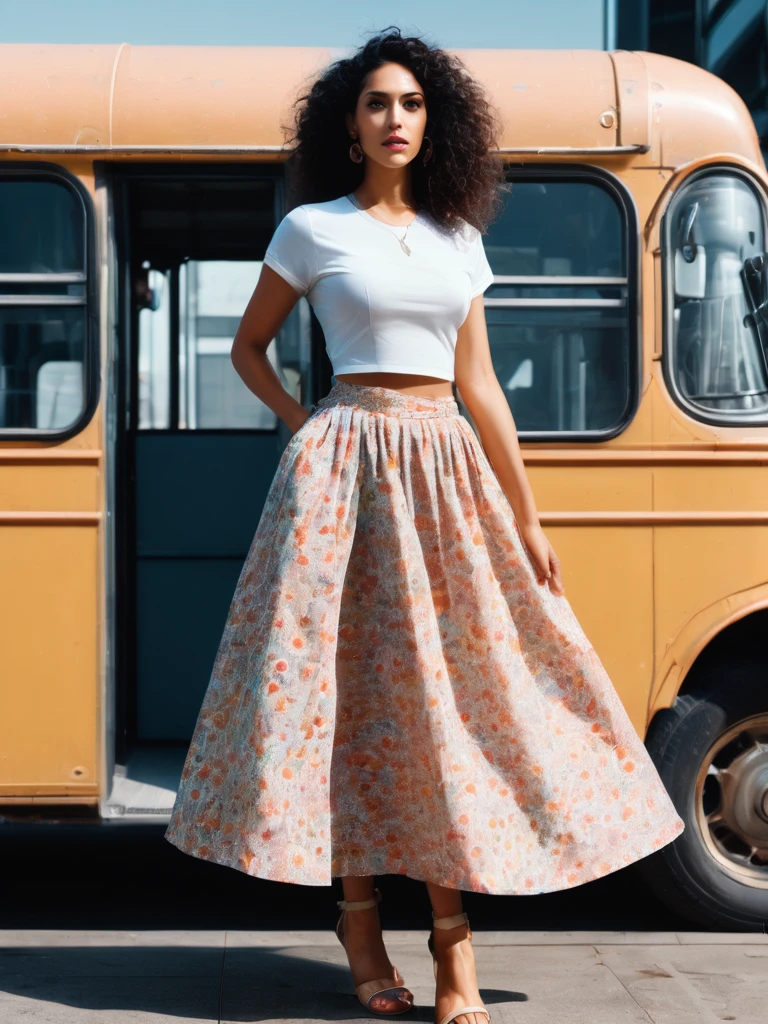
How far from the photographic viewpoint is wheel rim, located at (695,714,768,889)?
149 inches

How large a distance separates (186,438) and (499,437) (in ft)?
8.09

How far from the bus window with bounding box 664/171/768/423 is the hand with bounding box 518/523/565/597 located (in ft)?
3.45

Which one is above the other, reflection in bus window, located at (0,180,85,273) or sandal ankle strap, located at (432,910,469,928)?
reflection in bus window, located at (0,180,85,273)

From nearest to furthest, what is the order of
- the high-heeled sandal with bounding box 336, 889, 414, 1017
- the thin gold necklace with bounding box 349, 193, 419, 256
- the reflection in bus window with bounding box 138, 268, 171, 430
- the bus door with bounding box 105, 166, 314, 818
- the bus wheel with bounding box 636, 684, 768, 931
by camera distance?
1. the thin gold necklace with bounding box 349, 193, 419, 256
2. the high-heeled sandal with bounding box 336, 889, 414, 1017
3. the bus wheel with bounding box 636, 684, 768, 931
4. the bus door with bounding box 105, 166, 314, 818
5. the reflection in bus window with bounding box 138, 268, 171, 430

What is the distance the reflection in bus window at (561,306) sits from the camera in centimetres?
375

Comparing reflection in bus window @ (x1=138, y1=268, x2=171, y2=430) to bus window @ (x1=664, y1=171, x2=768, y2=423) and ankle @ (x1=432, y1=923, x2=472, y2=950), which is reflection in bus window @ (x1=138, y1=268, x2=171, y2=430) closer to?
bus window @ (x1=664, y1=171, x2=768, y2=423)

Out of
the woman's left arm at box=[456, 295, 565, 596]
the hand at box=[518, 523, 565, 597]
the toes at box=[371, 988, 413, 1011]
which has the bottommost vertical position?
the toes at box=[371, 988, 413, 1011]

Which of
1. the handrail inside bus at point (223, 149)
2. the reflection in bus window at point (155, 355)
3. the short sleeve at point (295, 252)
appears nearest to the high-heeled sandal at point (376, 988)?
the short sleeve at point (295, 252)

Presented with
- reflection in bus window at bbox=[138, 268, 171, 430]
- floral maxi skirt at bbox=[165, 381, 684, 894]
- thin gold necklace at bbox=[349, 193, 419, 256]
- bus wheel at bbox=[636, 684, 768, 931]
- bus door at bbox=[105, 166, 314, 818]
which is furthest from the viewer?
reflection in bus window at bbox=[138, 268, 171, 430]

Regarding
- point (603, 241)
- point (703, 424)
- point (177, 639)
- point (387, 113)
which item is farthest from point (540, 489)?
point (177, 639)

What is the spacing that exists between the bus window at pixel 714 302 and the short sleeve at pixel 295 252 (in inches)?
54.8

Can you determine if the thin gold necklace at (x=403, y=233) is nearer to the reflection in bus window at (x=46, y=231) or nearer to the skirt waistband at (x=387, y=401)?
the skirt waistband at (x=387, y=401)

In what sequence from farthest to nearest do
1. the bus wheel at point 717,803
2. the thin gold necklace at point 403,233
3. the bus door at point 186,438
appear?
the bus door at point 186,438 → the bus wheel at point 717,803 → the thin gold necklace at point 403,233

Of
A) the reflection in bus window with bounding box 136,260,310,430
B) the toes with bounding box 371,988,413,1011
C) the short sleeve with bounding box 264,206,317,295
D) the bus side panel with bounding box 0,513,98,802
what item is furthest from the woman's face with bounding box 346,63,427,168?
the reflection in bus window with bounding box 136,260,310,430
